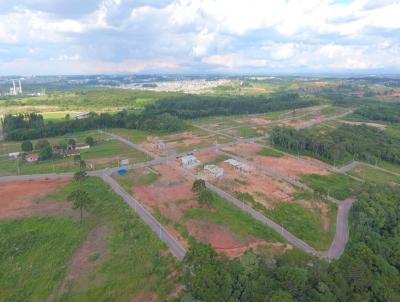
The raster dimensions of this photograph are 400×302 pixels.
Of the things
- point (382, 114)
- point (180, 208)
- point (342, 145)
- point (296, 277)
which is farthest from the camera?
point (382, 114)

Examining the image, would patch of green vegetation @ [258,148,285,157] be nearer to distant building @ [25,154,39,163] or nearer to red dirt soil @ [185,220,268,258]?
red dirt soil @ [185,220,268,258]

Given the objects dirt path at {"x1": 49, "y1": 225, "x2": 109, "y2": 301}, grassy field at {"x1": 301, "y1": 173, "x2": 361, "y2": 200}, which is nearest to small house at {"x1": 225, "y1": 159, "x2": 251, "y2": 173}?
grassy field at {"x1": 301, "y1": 173, "x2": 361, "y2": 200}

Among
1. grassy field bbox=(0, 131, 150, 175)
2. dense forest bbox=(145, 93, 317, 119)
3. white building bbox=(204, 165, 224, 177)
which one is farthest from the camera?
dense forest bbox=(145, 93, 317, 119)

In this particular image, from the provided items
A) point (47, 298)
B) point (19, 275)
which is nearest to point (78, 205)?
point (19, 275)

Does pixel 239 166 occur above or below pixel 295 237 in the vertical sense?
above

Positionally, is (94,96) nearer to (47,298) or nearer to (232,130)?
(232,130)

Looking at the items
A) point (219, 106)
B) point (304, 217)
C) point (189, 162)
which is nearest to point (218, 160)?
point (189, 162)

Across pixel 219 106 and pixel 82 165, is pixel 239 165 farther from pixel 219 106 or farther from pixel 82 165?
pixel 219 106
